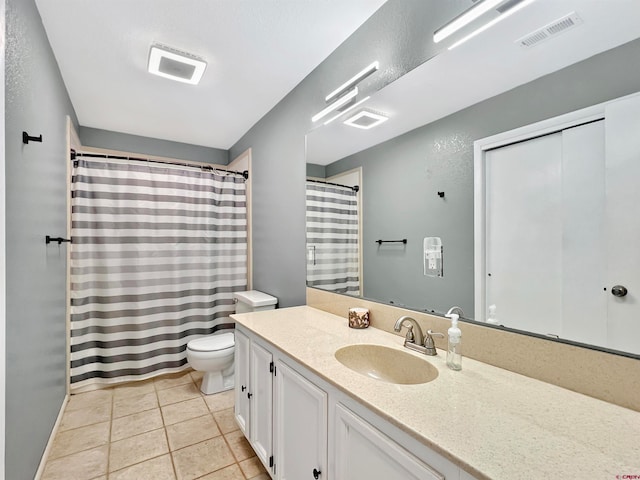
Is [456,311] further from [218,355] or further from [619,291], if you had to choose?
[218,355]

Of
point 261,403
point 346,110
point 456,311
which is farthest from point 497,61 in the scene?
point 261,403

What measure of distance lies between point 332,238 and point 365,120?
770mm

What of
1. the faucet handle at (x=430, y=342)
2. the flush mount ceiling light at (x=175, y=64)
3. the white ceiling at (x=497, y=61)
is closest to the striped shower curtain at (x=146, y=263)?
the flush mount ceiling light at (x=175, y=64)

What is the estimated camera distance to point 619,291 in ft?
Result: 2.84

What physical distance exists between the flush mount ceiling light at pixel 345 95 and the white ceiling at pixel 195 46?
27 centimetres

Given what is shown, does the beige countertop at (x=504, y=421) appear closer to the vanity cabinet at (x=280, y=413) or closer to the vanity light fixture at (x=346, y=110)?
the vanity cabinet at (x=280, y=413)

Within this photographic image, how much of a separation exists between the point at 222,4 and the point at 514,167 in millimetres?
1608

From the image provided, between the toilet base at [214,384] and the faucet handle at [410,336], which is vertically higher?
the faucet handle at [410,336]

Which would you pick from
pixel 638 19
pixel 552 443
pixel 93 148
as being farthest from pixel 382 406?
pixel 93 148

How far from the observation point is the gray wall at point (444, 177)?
93 centimetres

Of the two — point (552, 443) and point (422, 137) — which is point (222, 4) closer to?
point (422, 137)

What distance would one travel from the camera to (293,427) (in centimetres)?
129

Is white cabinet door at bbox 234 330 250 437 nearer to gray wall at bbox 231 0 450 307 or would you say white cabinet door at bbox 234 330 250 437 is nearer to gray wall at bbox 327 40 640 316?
gray wall at bbox 231 0 450 307

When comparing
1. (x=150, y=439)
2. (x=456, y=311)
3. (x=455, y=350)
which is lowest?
(x=150, y=439)
